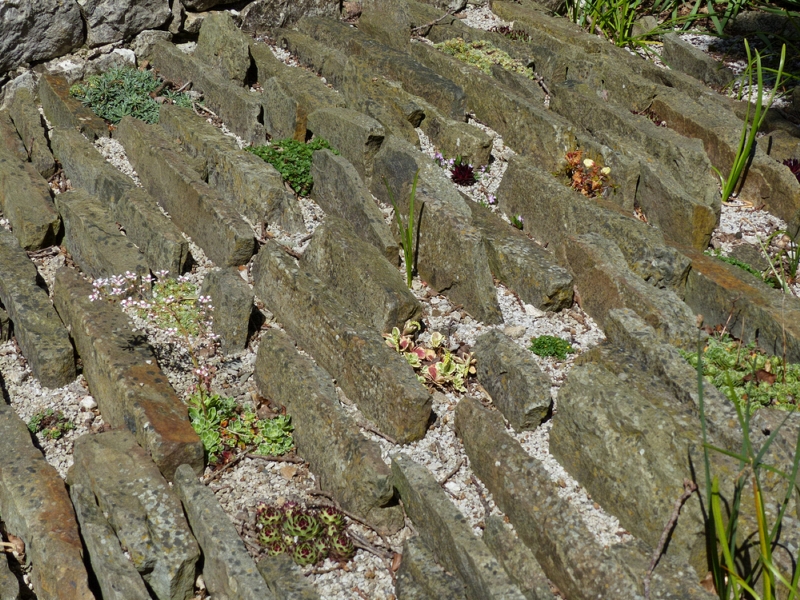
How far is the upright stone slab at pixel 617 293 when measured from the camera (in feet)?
16.2

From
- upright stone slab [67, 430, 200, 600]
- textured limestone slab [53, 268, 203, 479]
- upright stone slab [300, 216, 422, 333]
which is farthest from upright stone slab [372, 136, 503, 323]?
upright stone slab [67, 430, 200, 600]

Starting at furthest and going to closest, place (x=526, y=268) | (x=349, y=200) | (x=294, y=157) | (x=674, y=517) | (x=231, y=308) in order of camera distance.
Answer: (x=294, y=157) < (x=349, y=200) < (x=526, y=268) < (x=231, y=308) < (x=674, y=517)

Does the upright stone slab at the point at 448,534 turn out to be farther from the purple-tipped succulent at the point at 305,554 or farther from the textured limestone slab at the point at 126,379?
the textured limestone slab at the point at 126,379

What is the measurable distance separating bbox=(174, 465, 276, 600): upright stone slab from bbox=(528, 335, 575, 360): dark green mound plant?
192 centimetres

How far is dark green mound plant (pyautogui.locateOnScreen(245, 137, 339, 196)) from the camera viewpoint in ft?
20.4

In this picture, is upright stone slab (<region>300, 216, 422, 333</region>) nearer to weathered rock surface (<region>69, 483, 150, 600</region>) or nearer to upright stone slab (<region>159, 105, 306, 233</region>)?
upright stone slab (<region>159, 105, 306, 233</region>)

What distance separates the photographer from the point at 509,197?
6188mm

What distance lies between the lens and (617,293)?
5.14 metres

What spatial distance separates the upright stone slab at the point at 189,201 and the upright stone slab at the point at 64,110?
0.34m

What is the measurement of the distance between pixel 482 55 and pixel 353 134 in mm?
1931

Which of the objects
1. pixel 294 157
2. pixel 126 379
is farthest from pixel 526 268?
pixel 126 379

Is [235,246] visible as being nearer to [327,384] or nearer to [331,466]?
[327,384]

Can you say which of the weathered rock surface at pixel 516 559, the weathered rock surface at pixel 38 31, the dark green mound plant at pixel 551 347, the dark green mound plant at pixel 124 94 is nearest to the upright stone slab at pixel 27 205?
the dark green mound plant at pixel 124 94

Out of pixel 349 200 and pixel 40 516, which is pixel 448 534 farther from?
pixel 349 200
